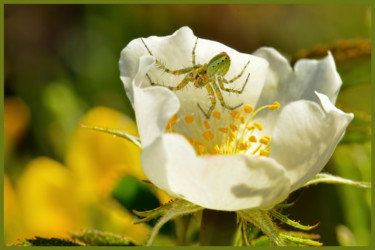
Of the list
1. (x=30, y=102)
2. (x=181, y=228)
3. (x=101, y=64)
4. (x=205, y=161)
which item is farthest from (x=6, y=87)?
(x=205, y=161)

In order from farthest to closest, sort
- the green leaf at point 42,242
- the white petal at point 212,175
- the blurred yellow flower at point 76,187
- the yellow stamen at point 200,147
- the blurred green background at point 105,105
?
1. the blurred yellow flower at point 76,187
2. the blurred green background at point 105,105
3. the yellow stamen at point 200,147
4. the green leaf at point 42,242
5. the white petal at point 212,175

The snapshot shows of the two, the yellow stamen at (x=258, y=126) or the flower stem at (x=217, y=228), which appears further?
the yellow stamen at (x=258, y=126)

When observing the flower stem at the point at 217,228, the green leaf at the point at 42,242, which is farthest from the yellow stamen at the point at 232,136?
the green leaf at the point at 42,242

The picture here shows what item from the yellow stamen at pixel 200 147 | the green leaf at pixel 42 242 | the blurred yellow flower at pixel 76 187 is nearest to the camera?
the green leaf at pixel 42 242

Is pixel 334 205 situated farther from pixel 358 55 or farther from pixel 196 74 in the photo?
pixel 196 74

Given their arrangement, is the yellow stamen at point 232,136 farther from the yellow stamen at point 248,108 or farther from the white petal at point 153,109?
the white petal at point 153,109

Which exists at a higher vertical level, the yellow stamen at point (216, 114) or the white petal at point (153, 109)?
the white petal at point (153, 109)

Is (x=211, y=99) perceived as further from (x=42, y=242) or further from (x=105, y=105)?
(x=105, y=105)

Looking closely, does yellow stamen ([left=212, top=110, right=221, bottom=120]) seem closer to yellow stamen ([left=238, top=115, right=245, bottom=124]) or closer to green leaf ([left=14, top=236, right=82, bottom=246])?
yellow stamen ([left=238, top=115, right=245, bottom=124])
